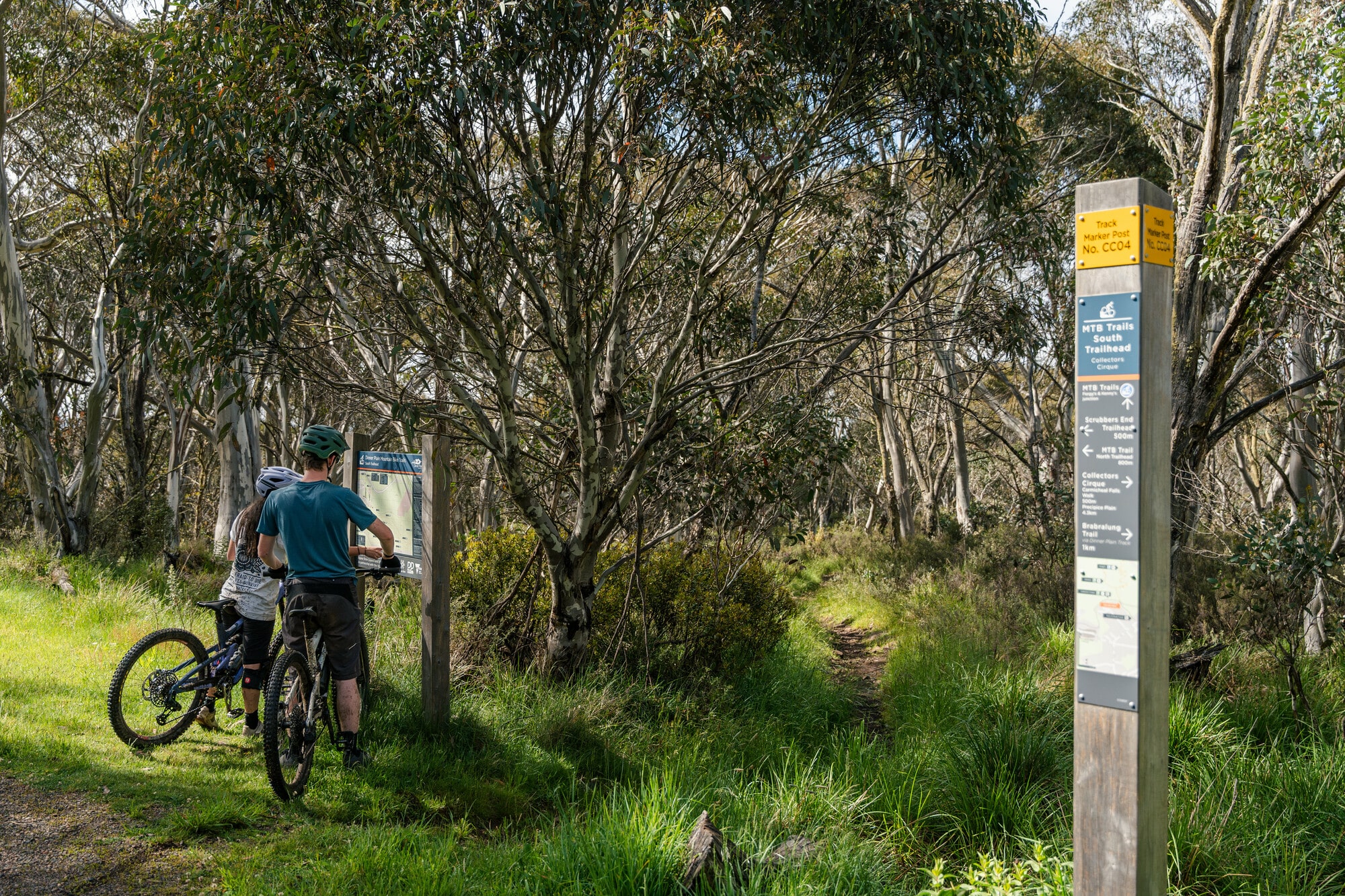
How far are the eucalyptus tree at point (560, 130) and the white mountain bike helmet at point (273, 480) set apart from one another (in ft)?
3.32

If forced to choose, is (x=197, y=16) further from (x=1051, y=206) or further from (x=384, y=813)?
(x=1051, y=206)

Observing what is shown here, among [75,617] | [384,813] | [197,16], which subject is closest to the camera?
[384,813]

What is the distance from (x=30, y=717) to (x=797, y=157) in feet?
20.9

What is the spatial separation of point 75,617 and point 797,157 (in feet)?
24.9

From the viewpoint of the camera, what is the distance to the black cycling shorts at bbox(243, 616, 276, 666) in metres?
5.65

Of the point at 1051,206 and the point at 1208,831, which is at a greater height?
the point at 1051,206

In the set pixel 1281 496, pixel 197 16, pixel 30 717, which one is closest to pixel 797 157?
pixel 197 16

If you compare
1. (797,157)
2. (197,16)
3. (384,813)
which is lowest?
(384,813)

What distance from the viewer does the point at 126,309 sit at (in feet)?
19.0

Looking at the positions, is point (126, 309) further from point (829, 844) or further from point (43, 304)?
point (43, 304)

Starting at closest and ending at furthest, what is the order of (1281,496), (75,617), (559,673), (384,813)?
(384,813) < (559,673) < (75,617) < (1281,496)

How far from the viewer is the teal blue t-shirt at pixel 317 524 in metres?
5.18

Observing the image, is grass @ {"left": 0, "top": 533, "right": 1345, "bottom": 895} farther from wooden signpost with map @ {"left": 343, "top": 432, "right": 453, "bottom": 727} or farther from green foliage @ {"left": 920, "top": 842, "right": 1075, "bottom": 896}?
wooden signpost with map @ {"left": 343, "top": 432, "right": 453, "bottom": 727}

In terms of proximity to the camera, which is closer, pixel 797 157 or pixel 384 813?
pixel 384 813
